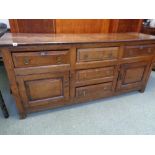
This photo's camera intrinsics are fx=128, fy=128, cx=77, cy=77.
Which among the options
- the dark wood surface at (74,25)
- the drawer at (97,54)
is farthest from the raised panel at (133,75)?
the dark wood surface at (74,25)

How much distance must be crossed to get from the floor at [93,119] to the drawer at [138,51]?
665mm

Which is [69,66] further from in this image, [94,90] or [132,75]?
[132,75]

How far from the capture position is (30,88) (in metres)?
1.32

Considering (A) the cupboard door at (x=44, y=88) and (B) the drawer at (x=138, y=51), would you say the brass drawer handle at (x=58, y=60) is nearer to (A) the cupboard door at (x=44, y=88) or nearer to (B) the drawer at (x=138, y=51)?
(A) the cupboard door at (x=44, y=88)

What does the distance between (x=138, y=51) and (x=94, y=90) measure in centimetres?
71

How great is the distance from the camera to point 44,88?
1.37 m

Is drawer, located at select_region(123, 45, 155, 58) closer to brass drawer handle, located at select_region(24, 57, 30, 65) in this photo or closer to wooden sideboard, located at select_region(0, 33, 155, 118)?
wooden sideboard, located at select_region(0, 33, 155, 118)

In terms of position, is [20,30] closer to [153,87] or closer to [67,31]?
[67,31]

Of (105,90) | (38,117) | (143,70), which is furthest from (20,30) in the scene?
(143,70)

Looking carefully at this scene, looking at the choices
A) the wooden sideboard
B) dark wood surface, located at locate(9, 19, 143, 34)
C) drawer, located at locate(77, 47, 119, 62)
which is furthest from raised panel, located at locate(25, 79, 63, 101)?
dark wood surface, located at locate(9, 19, 143, 34)

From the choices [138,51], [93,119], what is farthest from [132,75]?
[93,119]

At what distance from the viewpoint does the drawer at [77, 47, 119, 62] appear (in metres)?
1.30
